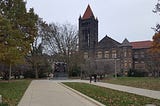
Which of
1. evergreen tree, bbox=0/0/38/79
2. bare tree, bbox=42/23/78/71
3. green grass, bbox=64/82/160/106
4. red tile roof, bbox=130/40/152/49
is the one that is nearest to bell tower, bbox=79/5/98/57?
red tile roof, bbox=130/40/152/49

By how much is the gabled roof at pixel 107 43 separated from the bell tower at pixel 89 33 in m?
2.08

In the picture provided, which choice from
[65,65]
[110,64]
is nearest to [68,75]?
[65,65]

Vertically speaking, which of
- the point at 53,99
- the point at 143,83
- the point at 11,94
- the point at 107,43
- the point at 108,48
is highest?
the point at 107,43

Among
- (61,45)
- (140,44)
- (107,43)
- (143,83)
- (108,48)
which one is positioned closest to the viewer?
(143,83)

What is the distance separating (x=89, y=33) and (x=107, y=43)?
7538 millimetres

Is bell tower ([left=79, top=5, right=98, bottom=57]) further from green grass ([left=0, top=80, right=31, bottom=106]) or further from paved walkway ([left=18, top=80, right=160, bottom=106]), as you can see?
paved walkway ([left=18, top=80, right=160, bottom=106])

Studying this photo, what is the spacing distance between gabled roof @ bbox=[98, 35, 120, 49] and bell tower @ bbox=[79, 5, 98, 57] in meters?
2.08

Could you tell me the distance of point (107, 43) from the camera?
405 feet

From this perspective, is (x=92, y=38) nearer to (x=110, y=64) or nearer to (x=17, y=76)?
(x=110, y=64)

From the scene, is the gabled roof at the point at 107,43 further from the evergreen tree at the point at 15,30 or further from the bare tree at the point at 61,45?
Result: the evergreen tree at the point at 15,30

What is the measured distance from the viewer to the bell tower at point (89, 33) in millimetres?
122850

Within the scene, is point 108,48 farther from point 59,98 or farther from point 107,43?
point 59,98

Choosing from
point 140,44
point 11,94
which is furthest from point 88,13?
point 11,94

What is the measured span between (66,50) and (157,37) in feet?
151
